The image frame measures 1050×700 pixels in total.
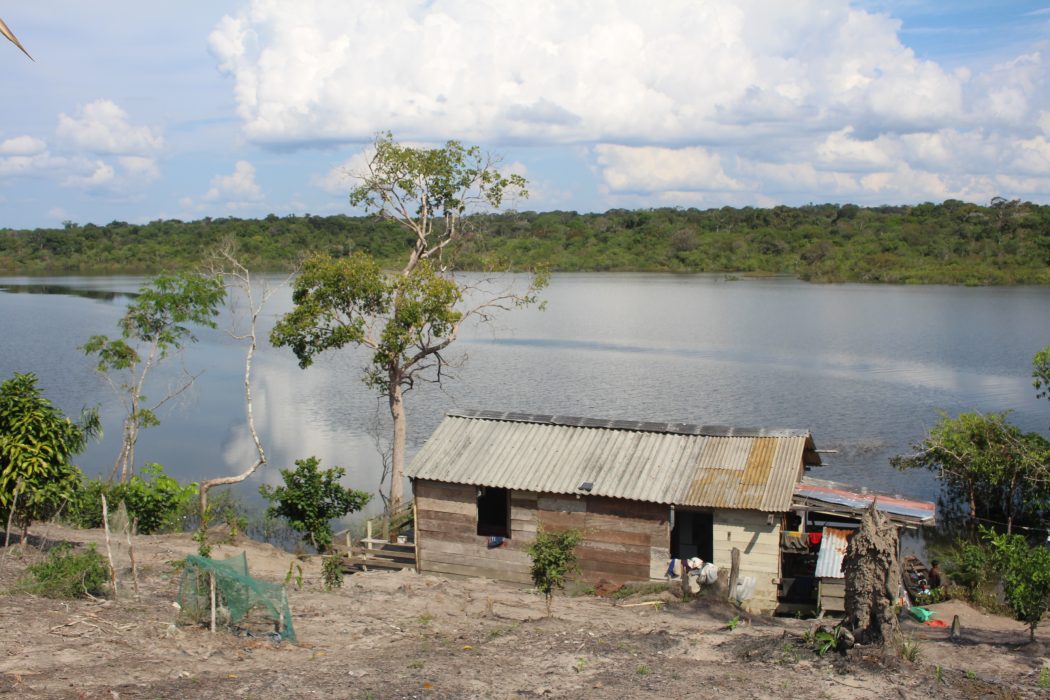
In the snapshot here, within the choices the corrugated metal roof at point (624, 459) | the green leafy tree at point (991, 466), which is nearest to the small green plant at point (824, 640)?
the corrugated metal roof at point (624, 459)

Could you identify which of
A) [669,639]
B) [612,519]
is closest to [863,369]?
[612,519]

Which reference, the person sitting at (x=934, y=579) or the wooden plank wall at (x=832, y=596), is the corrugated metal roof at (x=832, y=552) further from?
the person sitting at (x=934, y=579)

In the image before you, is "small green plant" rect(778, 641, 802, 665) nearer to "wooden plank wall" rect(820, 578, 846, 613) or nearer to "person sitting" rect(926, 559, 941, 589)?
"wooden plank wall" rect(820, 578, 846, 613)

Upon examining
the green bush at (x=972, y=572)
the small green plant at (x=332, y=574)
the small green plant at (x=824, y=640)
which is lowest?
the green bush at (x=972, y=572)

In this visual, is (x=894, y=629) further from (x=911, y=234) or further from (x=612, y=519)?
(x=911, y=234)

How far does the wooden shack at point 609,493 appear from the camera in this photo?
16.5 metres

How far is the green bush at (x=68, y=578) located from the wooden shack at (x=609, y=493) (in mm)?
6435

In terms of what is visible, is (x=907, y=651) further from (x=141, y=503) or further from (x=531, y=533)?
(x=141, y=503)

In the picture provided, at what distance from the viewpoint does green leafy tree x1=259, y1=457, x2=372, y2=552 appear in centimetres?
2239

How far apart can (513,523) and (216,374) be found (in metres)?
34.5

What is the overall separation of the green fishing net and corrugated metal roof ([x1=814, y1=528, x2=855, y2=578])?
30.9 feet

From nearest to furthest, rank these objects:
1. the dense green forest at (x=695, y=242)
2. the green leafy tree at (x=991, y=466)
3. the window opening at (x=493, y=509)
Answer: the window opening at (x=493, y=509) → the green leafy tree at (x=991, y=466) → the dense green forest at (x=695, y=242)

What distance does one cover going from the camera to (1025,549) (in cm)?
1448

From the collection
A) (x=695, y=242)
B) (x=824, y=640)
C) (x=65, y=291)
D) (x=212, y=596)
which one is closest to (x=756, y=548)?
(x=824, y=640)
